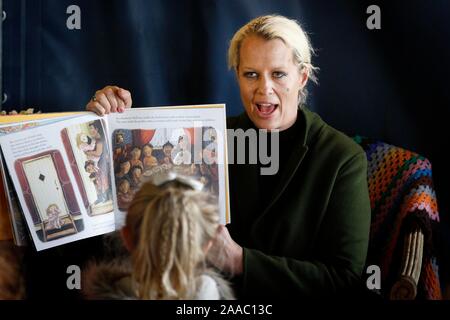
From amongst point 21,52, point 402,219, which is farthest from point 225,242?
point 21,52

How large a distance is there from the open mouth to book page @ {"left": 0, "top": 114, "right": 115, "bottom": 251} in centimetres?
36

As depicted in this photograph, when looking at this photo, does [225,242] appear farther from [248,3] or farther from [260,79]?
[248,3]

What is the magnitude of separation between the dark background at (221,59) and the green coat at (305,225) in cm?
11

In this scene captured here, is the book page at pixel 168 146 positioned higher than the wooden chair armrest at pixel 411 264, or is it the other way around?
the book page at pixel 168 146

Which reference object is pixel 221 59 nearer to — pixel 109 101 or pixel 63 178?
pixel 109 101

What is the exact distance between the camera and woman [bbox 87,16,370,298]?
1.23 metres

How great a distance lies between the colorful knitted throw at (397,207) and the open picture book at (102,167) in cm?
35

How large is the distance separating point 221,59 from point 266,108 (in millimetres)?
159

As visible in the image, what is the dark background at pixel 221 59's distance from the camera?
127 cm

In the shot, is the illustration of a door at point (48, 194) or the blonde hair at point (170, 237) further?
the illustration of a door at point (48, 194)

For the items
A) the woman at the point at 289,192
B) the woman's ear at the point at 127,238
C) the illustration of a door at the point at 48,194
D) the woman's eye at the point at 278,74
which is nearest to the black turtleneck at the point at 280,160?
the woman at the point at 289,192

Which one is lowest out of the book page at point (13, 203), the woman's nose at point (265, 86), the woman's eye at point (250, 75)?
the book page at point (13, 203)

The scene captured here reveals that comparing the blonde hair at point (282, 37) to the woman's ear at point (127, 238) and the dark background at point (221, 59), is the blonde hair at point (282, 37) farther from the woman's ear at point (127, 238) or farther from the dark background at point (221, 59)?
the woman's ear at point (127, 238)

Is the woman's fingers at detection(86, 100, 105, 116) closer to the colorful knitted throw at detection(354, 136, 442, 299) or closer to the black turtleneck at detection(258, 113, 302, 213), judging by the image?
the black turtleneck at detection(258, 113, 302, 213)
